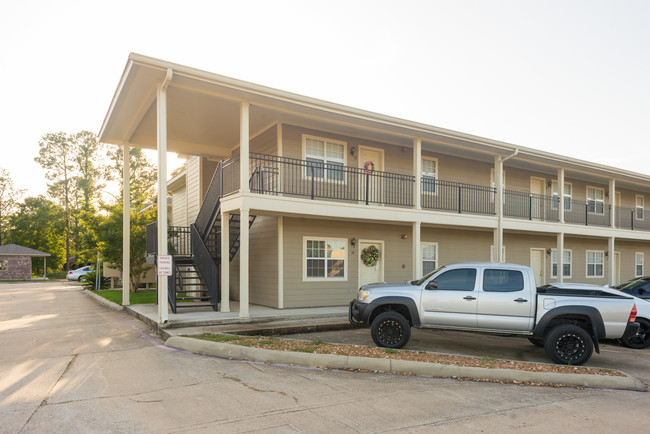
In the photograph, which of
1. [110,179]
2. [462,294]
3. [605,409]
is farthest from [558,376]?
[110,179]

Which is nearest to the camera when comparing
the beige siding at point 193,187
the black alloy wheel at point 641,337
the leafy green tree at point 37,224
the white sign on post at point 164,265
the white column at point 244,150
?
the black alloy wheel at point 641,337

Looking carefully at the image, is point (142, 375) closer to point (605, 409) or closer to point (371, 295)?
point (371, 295)

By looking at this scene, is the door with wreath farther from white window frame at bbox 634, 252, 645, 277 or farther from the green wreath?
white window frame at bbox 634, 252, 645, 277

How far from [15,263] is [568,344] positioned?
47.0 m

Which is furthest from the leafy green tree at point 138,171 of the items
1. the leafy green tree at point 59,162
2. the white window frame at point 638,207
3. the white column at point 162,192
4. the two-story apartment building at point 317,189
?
the white window frame at point 638,207

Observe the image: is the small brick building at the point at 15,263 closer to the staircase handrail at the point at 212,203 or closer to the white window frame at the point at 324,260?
the staircase handrail at the point at 212,203

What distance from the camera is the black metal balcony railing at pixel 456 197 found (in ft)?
53.7

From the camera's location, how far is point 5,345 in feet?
29.9

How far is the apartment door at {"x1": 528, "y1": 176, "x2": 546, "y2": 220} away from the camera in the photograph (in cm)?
1933

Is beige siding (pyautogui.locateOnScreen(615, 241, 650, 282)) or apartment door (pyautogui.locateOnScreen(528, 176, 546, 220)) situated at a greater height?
apartment door (pyautogui.locateOnScreen(528, 176, 546, 220))

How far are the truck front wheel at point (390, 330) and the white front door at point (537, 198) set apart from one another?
42.4 feet

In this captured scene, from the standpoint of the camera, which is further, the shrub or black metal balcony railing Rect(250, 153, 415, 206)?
the shrub

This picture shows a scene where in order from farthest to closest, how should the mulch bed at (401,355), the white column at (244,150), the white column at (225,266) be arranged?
the white column at (225,266) → the white column at (244,150) → the mulch bed at (401,355)

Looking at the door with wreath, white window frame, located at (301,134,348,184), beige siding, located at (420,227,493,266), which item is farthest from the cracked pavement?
beige siding, located at (420,227,493,266)
